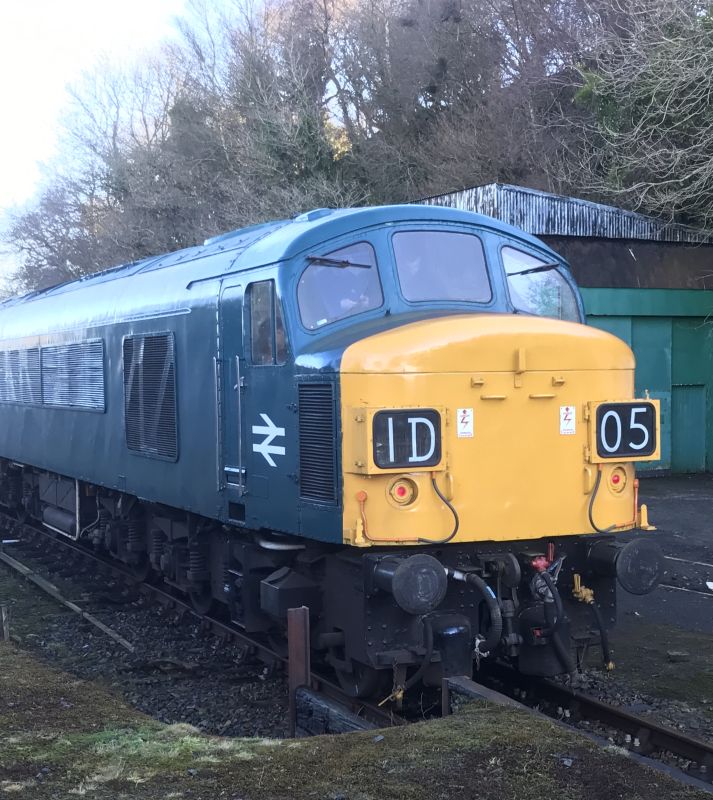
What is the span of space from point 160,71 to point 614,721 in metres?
40.6

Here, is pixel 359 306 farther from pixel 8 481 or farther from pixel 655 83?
pixel 655 83

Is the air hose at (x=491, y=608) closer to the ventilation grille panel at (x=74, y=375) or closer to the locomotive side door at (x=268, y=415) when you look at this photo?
the locomotive side door at (x=268, y=415)

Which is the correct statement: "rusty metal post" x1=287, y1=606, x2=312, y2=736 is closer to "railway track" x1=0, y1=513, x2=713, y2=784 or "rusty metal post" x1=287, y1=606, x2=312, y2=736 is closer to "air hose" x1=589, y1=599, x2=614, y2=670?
"railway track" x1=0, y1=513, x2=713, y2=784

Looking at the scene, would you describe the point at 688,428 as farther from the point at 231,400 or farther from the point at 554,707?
the point at 231,400

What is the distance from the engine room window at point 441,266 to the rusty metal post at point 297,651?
2.30 metres

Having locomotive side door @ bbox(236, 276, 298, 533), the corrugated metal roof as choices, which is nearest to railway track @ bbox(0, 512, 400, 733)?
locomotive side door @ bbox(236, 276, 298, 533)

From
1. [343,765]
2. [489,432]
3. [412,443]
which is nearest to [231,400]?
[412,443]

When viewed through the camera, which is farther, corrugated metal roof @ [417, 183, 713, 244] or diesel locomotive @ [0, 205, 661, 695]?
corrugated metal roof @ [417, 183, 713, 244]

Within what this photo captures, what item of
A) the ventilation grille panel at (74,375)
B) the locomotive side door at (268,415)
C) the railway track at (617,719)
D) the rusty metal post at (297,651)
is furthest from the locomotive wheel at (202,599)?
the railway track at (617,719)

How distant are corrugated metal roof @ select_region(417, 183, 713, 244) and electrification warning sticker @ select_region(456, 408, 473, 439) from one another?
38.1 feet

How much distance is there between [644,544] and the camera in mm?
6301

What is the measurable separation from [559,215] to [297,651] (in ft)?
44.0

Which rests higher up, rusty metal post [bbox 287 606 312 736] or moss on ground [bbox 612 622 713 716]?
rusty metal post [bbox 287 606 312 736]

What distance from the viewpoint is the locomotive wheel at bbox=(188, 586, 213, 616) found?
9062 millimetres
